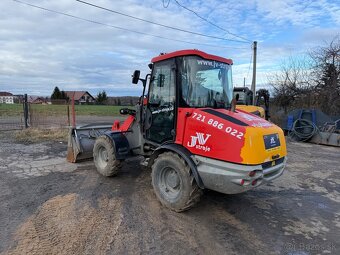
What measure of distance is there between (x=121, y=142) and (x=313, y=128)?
1111 centimetres

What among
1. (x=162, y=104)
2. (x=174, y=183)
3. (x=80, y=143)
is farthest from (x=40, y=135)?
(x=174, y=183)

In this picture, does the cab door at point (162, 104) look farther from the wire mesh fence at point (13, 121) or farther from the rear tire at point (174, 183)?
the wire mesh fence at point (13, 121)

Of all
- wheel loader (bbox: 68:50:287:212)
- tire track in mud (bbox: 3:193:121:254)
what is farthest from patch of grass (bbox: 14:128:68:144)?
tire track in mud (bbox: 3:193:121:254)

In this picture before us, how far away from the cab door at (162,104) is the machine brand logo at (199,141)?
1.58ft

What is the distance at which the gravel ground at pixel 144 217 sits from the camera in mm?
3732

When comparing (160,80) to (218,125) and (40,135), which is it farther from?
(40,135)

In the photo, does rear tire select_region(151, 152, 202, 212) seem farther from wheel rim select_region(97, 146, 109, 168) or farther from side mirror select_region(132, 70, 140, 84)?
wheel rim select_region(97, 146, 109, 168)

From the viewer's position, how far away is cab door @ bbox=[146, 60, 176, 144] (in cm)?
495

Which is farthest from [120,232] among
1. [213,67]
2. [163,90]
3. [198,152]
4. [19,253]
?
[213,67]

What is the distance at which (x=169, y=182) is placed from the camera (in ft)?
16.2

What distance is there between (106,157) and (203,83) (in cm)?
286

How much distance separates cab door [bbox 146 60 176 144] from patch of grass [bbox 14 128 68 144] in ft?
21.9

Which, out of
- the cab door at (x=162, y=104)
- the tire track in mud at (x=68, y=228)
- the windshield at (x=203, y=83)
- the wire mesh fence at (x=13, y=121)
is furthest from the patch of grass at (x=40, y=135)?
the windshield at (x=203, y=83)

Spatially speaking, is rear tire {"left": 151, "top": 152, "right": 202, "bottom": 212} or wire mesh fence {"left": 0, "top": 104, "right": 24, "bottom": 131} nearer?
rear tire {"left": 151, "top": 152, "right": 202, "bottom": 212}
